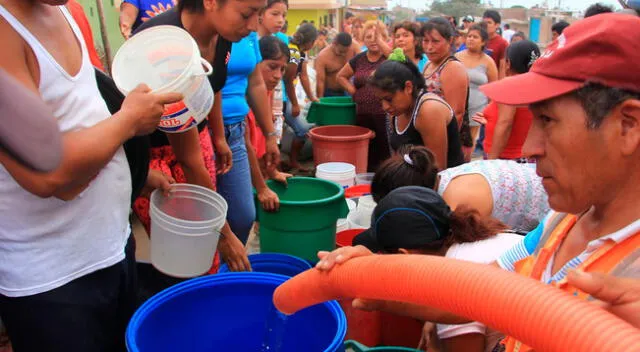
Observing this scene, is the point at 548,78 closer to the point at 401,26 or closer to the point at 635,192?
the point at 635,192

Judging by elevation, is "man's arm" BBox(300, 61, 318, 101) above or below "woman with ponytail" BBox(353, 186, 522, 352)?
below

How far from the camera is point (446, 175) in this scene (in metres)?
2.25

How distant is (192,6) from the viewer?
6.50 feet

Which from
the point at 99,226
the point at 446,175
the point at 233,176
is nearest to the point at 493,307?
the point at 99,226

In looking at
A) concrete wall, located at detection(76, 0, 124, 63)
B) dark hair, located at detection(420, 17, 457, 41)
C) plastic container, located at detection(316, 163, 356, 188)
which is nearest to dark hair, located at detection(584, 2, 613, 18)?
dark hair, located at detection(420, 17, 457, 41)

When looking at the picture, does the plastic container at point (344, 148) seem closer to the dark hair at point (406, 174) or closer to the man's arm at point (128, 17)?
the man's arm at point (128, 17)

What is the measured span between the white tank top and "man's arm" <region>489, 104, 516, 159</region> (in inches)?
107

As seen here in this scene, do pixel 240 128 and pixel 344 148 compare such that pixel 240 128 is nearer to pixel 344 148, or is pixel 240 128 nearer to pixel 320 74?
pixel 344 148

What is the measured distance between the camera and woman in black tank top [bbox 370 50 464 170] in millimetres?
2926

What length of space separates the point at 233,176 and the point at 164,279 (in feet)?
2.52

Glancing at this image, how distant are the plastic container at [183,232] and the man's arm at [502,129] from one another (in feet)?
7.32

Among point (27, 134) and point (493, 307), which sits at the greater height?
point (27, 134)

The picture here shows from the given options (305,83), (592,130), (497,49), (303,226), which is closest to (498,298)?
(592,130)

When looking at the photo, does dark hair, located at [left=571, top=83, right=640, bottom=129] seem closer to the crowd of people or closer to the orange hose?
the crowd of people
